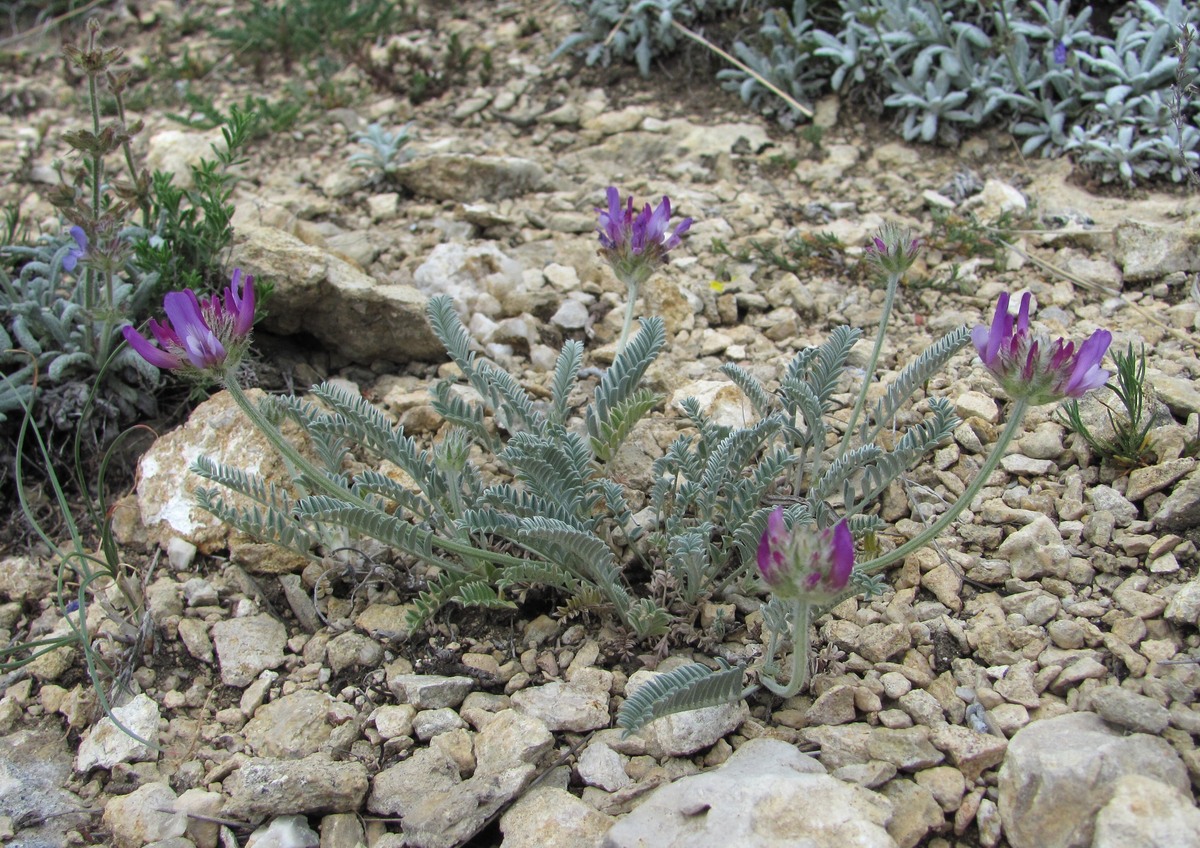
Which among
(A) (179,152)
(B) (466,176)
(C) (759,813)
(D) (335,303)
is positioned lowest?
(C) (759,813)

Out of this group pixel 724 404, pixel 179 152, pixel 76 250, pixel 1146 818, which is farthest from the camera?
pixel 179 152

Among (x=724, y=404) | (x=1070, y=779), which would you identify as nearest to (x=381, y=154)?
(x=724, y=404)

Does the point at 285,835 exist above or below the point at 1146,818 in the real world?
below

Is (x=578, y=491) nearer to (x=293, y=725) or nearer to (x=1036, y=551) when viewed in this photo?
(x=293, y=725)

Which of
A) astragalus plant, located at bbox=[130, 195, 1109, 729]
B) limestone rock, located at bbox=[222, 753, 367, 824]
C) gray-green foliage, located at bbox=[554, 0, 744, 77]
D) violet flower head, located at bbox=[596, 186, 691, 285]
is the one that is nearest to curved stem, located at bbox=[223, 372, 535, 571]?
astragalus plant, located at bbox=[130, 195, 1109, 729]

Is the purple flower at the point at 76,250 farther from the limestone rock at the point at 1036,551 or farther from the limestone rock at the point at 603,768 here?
the limestone rock at the point at 1036,551

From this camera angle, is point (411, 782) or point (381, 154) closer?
point (411, 782)
